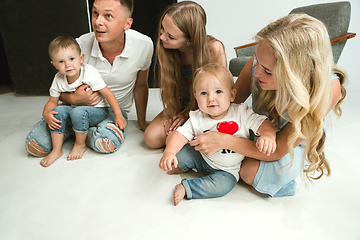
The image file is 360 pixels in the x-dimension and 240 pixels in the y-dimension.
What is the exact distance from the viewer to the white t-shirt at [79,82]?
4.84 feet

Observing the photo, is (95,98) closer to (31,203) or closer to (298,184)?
(31,203)

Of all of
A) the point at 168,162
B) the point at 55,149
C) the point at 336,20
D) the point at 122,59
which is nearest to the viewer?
the point at 168,162

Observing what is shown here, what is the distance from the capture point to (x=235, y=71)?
260cm

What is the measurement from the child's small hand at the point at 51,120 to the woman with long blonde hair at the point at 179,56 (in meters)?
0.49

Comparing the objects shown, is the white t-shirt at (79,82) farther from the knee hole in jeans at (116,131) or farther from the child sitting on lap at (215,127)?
the child sitting on lap at (215,127)

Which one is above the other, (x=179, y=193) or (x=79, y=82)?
(x=79, y=82)

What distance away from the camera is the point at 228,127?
45.4 inches

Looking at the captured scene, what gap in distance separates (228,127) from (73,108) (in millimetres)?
869

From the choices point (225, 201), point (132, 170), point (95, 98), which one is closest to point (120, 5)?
point (95, 98)

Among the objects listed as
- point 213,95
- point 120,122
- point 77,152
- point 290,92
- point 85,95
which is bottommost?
point 77,152

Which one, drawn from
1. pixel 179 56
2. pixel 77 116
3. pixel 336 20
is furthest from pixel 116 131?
pixel 336 20

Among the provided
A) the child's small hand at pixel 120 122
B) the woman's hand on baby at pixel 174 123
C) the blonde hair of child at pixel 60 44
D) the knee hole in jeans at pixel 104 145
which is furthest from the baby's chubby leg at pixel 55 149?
the woman's hand on baby at pixel 174 123

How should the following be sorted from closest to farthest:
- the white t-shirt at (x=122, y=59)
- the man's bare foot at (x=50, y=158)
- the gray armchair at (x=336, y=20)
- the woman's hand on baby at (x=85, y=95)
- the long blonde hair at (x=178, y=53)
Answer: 1. the long blonde hair at (x=178, y=53)
2. the man's bare foot at (x=50, y=158)
3. the woman's hand on baby at (x=85, y=95)
4. the white t-shirt at (x=122, y=59)
5. the gray armchair at (x=336, y=20)

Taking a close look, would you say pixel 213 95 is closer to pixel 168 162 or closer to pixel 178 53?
pixel 168 162
